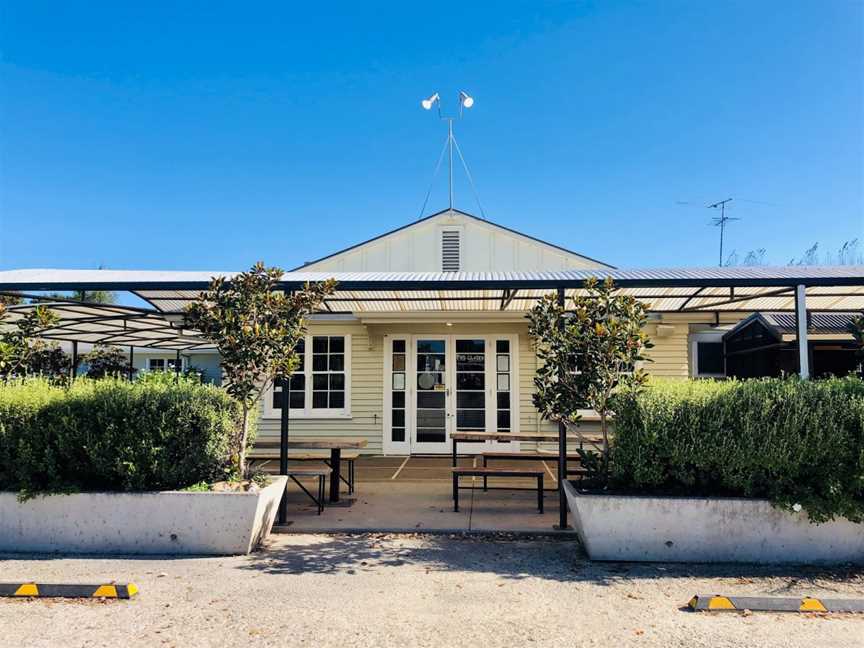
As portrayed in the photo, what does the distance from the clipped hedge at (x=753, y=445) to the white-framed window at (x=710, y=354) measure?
791cm

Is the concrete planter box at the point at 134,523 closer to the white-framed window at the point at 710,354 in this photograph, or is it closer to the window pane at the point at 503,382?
the window pane at the point at 503,382

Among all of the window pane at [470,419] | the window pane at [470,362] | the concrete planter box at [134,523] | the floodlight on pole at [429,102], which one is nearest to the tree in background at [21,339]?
the concrete planter box at [134,523]

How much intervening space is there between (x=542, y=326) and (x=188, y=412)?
3411 millimetres

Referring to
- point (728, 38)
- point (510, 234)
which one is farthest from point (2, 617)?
point (728, 38)

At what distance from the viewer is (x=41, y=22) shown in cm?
1021

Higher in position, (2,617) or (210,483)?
(210,483)

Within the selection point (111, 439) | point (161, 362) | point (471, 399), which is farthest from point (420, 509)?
point (161, 362)

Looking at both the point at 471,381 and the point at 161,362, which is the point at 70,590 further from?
the point at 161,362

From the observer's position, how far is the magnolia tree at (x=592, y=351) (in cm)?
504

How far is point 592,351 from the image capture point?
16.7 feet

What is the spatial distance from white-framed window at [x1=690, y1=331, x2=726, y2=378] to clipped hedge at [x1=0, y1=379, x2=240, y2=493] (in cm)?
1079

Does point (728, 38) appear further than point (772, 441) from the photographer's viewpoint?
Yes

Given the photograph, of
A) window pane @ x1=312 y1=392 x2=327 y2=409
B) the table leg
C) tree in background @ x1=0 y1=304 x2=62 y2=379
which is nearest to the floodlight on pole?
window pane @ x1=312 y1=392 x2=327 y2=409

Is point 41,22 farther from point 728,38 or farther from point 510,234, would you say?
point 728,38
